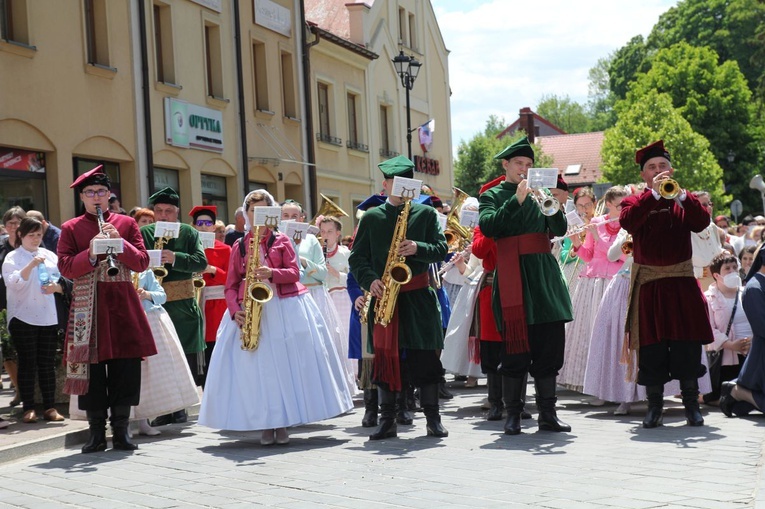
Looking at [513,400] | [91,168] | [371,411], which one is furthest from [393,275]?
[91,168]

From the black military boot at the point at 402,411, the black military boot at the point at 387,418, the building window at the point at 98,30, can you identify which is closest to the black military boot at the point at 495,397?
the black military boot at the point at 402,411

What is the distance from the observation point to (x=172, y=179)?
22.2m

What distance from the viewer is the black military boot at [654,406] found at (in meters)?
8.84

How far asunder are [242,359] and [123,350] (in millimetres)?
892

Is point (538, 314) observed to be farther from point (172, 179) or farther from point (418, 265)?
point (172, 179)

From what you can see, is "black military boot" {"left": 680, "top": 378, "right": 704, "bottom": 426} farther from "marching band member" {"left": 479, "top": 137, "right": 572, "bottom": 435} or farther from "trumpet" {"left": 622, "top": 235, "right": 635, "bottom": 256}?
"trumpet" {"left": 622, "top": 235, "right": 635, "bottom": 256}

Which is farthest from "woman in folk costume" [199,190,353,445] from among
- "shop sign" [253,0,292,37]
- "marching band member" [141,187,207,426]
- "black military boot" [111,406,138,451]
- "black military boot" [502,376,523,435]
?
"shop sign" [253,0,292,37]

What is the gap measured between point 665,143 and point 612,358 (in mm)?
43698

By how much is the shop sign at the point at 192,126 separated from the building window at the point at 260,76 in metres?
2.78

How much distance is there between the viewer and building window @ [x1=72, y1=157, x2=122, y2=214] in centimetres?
1850

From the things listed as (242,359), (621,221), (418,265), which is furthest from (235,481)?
(621,221)

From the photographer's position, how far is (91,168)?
19312 mm

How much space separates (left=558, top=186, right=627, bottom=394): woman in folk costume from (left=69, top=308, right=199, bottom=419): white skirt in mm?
3434

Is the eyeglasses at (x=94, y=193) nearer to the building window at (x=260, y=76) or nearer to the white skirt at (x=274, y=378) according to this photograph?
the white skirt at (x=274, y=378)
